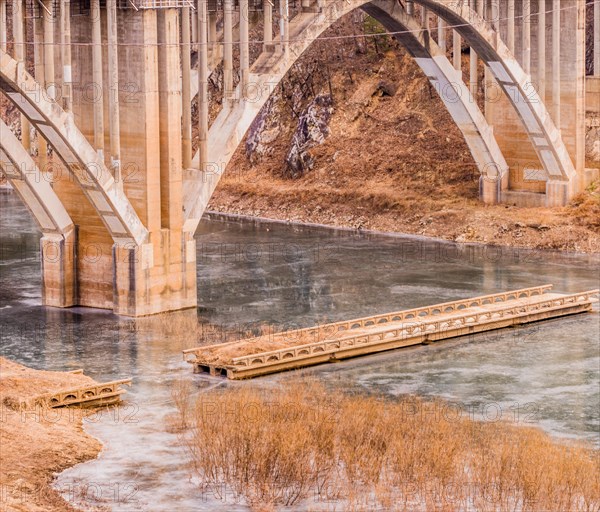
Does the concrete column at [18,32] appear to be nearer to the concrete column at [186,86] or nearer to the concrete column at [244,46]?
the concrete column at [186,86]

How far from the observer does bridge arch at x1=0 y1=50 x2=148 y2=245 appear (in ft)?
133

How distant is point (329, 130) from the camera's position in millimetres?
72875

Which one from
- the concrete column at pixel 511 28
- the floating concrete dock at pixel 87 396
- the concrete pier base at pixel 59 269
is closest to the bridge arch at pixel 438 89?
the concrete column at pixel 511 28

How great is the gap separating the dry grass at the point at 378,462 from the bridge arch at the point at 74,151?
12.2 m

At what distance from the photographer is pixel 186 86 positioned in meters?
45.7

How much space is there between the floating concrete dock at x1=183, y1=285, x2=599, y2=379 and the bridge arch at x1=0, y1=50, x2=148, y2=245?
5.72 metres

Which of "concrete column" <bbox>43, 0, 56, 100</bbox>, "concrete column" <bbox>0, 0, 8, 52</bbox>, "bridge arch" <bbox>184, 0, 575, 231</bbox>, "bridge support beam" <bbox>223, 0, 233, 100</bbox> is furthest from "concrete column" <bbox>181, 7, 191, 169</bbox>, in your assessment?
"concrete column" <bbox>0, 0, 8, 52</bbox>

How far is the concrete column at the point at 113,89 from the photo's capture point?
141 ft

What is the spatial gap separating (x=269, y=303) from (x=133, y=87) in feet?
24.3

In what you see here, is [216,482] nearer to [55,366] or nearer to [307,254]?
→ [55,366]

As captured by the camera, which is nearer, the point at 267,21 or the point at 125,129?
the point at 125,129

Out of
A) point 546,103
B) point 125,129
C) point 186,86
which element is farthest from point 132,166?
point 546,103

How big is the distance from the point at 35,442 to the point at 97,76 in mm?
14932

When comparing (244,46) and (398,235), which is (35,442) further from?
(398,235)
